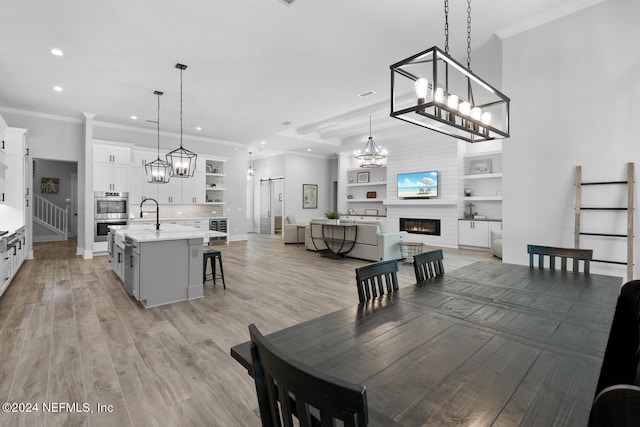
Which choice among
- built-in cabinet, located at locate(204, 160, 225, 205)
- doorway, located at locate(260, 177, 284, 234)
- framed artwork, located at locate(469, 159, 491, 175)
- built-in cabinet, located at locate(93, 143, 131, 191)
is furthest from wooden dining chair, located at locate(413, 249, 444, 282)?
doorway, located at locate(260, 177, 284, 234)

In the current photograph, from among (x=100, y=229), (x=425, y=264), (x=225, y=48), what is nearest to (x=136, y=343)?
(x=425, y=264)

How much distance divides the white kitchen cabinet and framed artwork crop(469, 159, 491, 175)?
155 centimetres

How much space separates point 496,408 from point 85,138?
9159 millimetres

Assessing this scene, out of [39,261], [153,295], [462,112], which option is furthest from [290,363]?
[39,261]

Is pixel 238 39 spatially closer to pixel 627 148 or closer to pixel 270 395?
pixel 270 395

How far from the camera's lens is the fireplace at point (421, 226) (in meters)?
9.52

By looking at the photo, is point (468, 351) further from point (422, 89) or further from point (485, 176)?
point (485, 176)

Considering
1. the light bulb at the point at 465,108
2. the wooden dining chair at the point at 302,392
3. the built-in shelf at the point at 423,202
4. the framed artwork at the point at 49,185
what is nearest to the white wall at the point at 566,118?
the light bulb at the point at 465,108

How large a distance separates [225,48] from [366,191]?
8.69 metres

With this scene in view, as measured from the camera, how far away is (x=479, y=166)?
900cm

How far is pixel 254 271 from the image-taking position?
581 cm

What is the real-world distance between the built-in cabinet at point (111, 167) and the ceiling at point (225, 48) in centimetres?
92

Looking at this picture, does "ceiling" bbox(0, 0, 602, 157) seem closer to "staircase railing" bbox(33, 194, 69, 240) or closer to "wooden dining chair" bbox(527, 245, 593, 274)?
"wooden dining chair" bbox(527, 245, 593, 274)

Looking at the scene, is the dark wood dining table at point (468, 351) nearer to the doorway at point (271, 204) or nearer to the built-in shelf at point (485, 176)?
the built-in shelf at point (485, 176)
